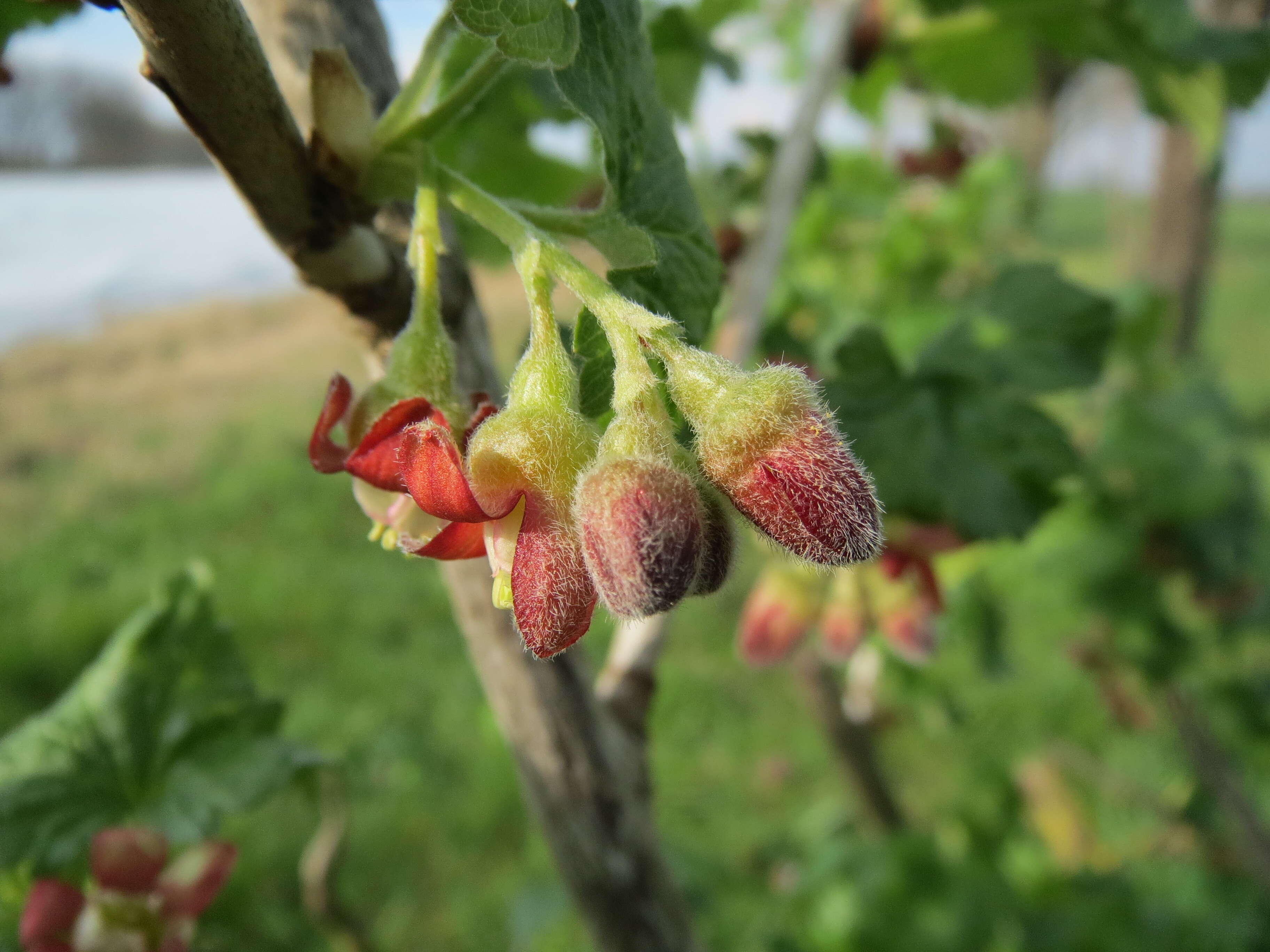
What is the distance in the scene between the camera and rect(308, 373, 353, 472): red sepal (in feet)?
1.90

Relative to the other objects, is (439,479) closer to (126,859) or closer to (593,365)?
(593,365)

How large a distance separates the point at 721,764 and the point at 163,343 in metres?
5.96

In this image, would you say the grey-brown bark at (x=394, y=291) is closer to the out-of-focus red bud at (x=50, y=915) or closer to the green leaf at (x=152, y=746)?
the green leaf at (x=152, y=746)

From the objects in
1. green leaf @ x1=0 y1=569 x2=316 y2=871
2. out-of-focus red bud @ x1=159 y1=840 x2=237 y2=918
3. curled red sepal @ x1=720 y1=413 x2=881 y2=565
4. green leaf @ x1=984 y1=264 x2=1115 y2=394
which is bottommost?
out-of-focus red bud @ x1=159 y1=840 x2=237 y2=918

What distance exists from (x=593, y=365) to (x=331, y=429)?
169 mm

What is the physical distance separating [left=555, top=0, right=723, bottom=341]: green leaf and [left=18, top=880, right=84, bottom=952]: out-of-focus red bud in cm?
75

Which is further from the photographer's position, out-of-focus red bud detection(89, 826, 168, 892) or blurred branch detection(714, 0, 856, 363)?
blurred branch detection(714, 0, 856, 363)

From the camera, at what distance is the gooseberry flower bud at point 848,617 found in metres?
1.46

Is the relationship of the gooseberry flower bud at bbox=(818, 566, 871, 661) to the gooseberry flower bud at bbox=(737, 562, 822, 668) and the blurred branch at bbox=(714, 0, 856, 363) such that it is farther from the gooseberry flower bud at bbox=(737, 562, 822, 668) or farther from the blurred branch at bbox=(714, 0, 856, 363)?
the blurred branch at bbox=(714, 0, 856, 363)

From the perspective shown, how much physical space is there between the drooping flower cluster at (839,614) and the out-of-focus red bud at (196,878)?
819 mm

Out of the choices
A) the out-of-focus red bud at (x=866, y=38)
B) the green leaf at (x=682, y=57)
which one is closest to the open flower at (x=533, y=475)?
the green leaf at (x=682, y=57)

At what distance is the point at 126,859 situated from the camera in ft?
2.81

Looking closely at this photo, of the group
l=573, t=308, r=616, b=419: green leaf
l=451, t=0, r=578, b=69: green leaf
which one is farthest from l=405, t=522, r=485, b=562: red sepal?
l=451, t=0, r=578, b=69: green leaf

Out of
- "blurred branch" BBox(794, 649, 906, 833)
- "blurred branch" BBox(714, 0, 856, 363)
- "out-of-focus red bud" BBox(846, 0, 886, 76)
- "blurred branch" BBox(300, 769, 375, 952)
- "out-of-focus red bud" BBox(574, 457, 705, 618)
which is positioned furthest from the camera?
"blurred branch" BBox(794, 649, 906, 833)
